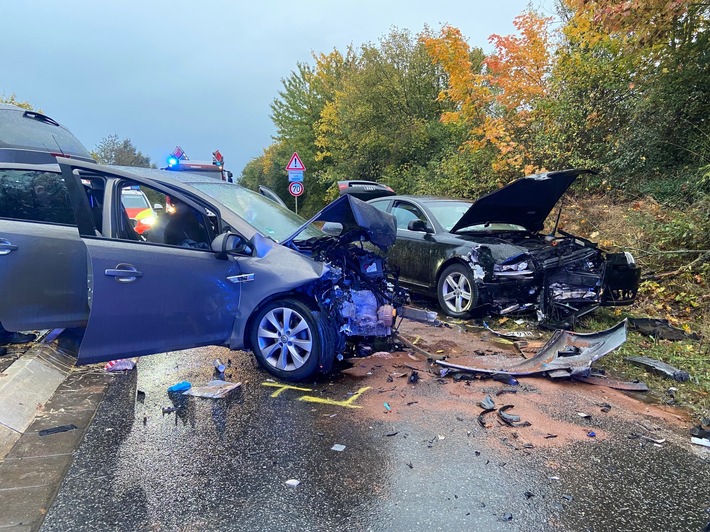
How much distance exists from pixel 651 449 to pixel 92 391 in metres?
4.36

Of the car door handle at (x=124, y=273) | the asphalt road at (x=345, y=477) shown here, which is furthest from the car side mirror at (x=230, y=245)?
the asphalt road at (x=345, y=477)

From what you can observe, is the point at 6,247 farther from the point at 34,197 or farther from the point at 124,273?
the point at 124,273

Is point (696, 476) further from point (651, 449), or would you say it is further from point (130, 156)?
point (130, 156)

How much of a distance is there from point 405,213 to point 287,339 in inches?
162

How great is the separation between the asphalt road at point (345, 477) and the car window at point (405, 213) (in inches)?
165

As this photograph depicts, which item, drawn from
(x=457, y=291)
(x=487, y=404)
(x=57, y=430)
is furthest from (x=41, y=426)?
(x=457, y=291)

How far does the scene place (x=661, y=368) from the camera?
423 cm

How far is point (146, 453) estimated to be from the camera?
3.00m

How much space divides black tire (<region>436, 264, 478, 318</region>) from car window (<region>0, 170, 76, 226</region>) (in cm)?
456

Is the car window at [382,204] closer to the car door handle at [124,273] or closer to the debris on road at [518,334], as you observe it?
the debris on road at [518,334]

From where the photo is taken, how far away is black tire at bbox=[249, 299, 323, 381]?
3.96 meters

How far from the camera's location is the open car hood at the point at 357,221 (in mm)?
4148

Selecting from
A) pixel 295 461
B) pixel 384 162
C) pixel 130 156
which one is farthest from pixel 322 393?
pixel 130 156

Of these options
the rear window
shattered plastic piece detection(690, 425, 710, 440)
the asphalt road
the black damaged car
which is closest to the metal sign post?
the rear window
